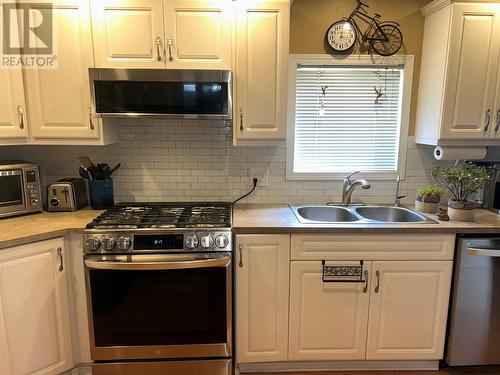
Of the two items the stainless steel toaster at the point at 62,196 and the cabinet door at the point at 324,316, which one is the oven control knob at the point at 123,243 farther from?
the cabinet door at the point at 324,316

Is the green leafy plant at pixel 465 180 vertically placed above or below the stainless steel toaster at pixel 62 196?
above

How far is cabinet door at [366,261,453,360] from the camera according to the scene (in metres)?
2.06

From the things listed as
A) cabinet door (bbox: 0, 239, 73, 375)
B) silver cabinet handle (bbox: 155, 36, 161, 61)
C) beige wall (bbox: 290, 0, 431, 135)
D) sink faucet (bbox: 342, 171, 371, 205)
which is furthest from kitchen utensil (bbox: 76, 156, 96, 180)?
sink faucet (bbox: 342, 171, 371, 205)

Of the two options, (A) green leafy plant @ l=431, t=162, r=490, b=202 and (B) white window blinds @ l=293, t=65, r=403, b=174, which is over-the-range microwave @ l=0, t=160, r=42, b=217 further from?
(A) green leafy plant @ l=431, t=162, r=490, b=202

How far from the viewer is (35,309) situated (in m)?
1.91

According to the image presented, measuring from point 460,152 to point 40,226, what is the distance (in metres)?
2.73

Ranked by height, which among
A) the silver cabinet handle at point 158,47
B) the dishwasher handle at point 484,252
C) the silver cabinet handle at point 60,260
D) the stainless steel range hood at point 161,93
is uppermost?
the silver cabinet handle at point 158,47

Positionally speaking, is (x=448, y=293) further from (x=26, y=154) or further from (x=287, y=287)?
(x=26, y=154)

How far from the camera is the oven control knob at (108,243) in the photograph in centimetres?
189

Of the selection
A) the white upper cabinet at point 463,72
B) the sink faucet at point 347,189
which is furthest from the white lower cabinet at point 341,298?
the white upper cabinet at point 463,72

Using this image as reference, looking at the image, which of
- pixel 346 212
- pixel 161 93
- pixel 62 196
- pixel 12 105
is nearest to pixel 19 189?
pixel 62 196

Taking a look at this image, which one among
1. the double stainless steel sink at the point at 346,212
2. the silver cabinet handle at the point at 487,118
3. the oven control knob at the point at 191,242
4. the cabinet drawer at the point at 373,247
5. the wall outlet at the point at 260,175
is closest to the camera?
the oven control knob at the point at 191,242

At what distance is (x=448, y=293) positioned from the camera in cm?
207

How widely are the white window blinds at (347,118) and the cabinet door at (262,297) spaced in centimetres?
81
